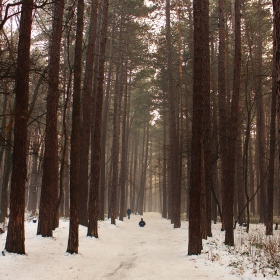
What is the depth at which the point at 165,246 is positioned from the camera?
12047 millimetres

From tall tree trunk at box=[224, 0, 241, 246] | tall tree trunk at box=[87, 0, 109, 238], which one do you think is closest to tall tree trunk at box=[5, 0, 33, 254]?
tall tree trunk at box=[87, 0, 109, 238]

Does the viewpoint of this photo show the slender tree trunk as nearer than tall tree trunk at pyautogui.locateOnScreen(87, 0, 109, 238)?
Yes

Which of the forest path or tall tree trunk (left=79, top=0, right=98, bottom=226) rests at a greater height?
tall tree trunk (left=79, top=0, right=98, bottom=226)

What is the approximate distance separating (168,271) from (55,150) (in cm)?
637

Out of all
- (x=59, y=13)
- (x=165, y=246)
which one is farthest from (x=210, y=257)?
(x=59, y=13)

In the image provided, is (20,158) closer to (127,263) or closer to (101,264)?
(101,264)

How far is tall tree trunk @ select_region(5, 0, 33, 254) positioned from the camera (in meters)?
7.85

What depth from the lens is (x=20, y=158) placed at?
26.1ft

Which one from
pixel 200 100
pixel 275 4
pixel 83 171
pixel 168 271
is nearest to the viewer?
pixel 275 4

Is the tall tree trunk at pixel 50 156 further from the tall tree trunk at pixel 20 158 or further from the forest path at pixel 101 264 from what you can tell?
the tall tree trunk at pixel 20 158

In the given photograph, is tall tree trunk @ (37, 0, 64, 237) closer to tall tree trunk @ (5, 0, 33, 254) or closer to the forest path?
the forest path

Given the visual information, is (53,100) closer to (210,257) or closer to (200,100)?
(200,100)

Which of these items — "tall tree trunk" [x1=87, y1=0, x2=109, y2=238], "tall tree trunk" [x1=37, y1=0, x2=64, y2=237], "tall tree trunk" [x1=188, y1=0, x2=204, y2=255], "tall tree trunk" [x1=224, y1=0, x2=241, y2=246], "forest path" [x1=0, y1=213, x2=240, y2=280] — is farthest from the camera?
"tall tree trunk" [x1=87, y1=0, x2=109, y2=238]

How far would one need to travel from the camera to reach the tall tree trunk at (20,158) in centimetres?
785
